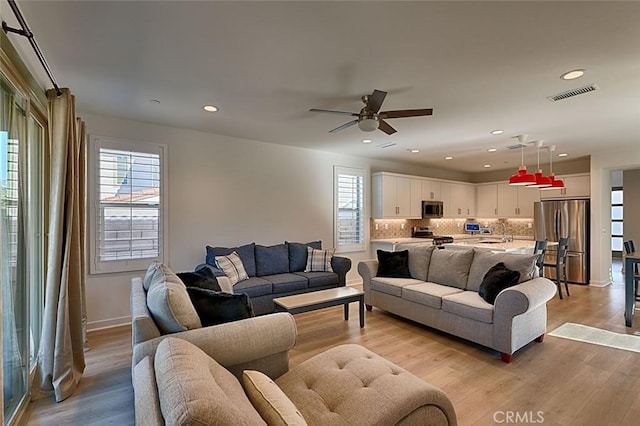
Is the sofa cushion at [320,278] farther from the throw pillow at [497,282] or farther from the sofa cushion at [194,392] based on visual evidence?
the sofa cushion at [194,392]

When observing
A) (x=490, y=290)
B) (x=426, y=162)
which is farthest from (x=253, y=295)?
(x=426, y=162)

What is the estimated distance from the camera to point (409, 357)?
10.3 ft

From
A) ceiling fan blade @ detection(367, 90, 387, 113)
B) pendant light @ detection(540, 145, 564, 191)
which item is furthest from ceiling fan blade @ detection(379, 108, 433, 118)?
pendant light @ detection(540, 145, 564, 191)

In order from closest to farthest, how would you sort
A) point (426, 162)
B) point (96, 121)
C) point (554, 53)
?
point (554, 53)
point (96, 121)
point (426, 162)

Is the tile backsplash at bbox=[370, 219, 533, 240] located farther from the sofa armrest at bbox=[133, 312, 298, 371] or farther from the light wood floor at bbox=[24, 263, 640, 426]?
the sofa armrest at bbox=[133, 312, 298, 371]

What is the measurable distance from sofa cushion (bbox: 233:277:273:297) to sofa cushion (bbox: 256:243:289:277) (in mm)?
352

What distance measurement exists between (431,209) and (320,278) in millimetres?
3905

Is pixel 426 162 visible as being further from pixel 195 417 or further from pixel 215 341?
pixel 195 417

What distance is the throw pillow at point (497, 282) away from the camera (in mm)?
3254

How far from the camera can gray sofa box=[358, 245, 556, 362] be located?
3.03m

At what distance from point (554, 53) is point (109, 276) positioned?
5181mm

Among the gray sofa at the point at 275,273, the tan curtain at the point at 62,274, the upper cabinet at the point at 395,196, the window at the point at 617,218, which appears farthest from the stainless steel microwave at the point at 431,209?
the tan curtain at the point at 62,274

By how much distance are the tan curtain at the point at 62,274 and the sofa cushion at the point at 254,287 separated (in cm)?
166

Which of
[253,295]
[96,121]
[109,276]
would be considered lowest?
[253,295]
